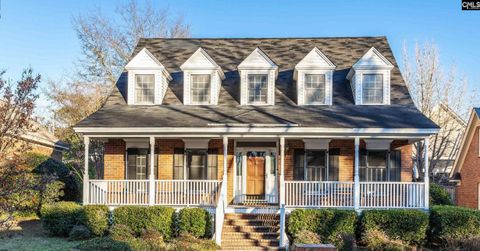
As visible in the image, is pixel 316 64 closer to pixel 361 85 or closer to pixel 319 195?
pixel 361 85

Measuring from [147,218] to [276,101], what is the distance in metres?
7.07

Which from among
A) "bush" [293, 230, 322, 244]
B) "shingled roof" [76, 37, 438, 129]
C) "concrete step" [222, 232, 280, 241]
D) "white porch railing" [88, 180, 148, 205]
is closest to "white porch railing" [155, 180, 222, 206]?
"white porch railing" [88, 180, 148, 205]

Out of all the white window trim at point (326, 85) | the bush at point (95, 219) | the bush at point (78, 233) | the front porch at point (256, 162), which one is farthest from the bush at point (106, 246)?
the white window trim at point (326, 85)

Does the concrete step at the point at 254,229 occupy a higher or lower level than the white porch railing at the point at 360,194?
lower

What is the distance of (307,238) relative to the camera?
15.5 meters

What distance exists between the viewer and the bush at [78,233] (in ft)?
54.7

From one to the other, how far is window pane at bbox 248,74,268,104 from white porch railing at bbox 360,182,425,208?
5.26m

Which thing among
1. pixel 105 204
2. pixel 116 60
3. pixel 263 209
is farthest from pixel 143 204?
pixel 116 60

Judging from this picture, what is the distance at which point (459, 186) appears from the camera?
26.6 m

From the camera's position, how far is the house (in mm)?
18062

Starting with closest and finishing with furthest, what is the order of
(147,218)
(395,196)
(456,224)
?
(456,224)
(147,218)
(395,196)

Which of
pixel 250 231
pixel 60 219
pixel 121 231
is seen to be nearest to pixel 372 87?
pixel 250 231

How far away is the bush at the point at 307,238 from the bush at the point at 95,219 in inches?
250

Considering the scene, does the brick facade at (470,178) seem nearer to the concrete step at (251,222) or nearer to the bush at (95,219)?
the concrete step at (251,222)
